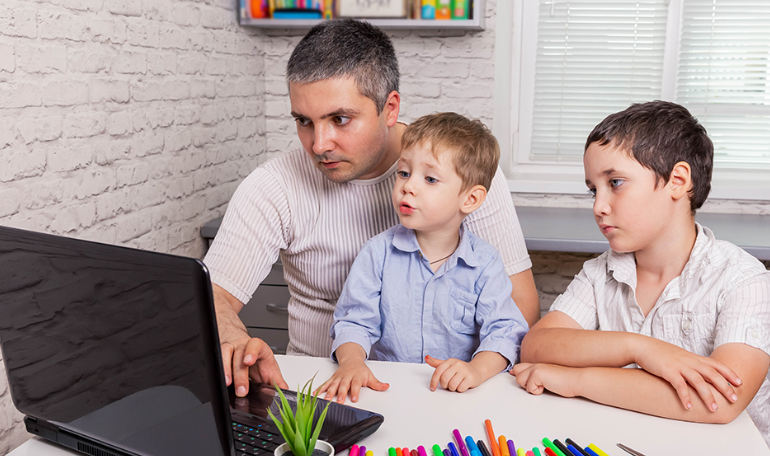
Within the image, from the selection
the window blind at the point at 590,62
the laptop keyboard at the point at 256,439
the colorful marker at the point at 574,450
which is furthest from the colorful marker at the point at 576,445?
the window blind at the point at 590,62

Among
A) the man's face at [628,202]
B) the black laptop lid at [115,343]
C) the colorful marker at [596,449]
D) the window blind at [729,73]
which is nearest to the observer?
the black laptop lid at [115,343]

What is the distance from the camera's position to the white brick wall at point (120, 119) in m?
1.51

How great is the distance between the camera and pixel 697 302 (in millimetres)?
1108

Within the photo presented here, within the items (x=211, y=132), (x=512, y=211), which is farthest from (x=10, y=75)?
(x=512, y=211)

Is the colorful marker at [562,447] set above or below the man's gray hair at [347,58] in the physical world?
below

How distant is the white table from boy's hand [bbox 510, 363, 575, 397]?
13 millimetres

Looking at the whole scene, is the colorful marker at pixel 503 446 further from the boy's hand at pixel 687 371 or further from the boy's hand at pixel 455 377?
the boy's hand at pixel 687 371

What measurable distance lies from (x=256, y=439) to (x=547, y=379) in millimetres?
459

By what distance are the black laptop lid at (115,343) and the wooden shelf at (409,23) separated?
2140mm

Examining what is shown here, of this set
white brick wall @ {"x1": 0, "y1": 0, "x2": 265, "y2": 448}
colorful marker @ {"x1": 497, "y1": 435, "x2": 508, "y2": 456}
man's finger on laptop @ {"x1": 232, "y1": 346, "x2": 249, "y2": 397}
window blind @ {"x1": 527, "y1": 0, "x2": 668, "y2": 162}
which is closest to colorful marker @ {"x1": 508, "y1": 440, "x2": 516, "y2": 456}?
colorful marker @ {"x1": 497, "y1": 435, "x2": 508, "y2": 456}

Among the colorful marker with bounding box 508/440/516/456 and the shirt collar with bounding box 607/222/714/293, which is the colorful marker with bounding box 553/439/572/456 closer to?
the colorful marker with bounding box 508/440/516/456

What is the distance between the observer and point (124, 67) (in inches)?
74.7

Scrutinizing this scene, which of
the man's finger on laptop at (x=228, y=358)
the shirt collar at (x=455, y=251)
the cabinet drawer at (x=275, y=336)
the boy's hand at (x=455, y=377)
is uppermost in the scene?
the shirt collar at (x=455, y=251)

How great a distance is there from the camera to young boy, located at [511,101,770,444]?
954 mm
